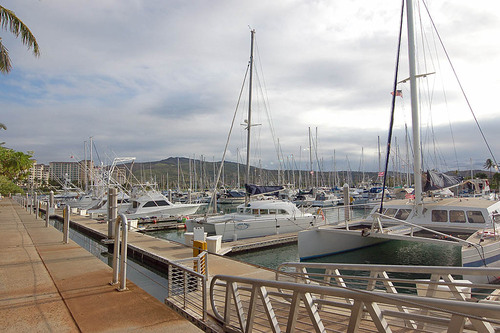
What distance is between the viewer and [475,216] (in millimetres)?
12883

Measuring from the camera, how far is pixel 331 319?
4969 mm

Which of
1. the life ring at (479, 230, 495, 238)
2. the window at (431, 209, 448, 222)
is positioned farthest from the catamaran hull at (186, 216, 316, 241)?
the life ring at (479, 230, 495, 238)

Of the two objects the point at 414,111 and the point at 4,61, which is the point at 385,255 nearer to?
the point at 414,111

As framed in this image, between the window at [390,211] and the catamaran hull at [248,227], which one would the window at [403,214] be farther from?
the catamaran hull at [248,227]

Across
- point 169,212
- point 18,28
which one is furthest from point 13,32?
point 169,212

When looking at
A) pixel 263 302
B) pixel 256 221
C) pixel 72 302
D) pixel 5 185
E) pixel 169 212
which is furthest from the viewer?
pixel 5 185

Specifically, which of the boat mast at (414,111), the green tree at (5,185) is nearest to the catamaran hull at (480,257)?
the boat mast at (414,111)

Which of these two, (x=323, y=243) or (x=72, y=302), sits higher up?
(x=72, y=302)

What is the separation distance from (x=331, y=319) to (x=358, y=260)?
423 inches

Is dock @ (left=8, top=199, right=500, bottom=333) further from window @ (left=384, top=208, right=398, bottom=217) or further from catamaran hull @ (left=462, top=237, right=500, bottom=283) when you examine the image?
window @ (left=384, top=208, right=398, bottom=217)

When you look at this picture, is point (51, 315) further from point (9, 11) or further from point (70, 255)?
A: point (9, 11)

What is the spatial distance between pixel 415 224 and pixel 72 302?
12.3 meters

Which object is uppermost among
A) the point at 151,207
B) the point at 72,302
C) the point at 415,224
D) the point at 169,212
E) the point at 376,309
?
the point at 376,309

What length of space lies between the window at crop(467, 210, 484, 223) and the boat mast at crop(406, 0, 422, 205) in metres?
1.81
